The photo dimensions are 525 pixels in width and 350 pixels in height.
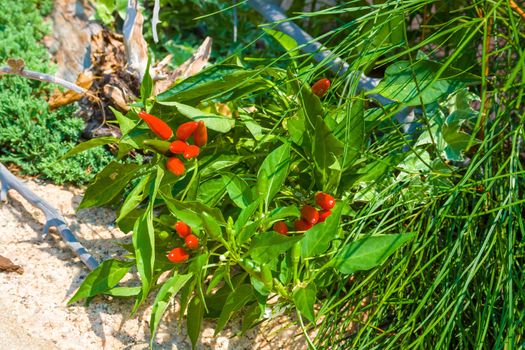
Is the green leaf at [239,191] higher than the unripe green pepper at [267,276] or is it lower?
higher

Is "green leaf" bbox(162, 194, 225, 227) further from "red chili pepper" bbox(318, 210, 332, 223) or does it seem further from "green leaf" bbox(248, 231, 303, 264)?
"red chili pepper" bbox(318, 210, 332, 223)

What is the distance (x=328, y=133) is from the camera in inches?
54.2

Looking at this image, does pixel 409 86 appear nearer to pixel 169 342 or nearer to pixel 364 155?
pixel 364 155

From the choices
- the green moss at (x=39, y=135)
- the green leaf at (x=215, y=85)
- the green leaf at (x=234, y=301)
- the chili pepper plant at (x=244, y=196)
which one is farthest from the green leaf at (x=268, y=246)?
the green moss at (x=39, y=135)

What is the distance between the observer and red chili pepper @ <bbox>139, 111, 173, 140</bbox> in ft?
4.41

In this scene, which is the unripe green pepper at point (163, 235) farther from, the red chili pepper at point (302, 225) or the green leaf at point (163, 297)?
the red chili pepper at point (302, 225)

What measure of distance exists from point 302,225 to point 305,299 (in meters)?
0.19

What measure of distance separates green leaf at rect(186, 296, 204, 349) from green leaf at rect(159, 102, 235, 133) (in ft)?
1.21

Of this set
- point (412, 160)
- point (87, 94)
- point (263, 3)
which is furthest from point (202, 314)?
point (263, 3)

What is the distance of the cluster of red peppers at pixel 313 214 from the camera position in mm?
1389

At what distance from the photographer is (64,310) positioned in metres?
1.51

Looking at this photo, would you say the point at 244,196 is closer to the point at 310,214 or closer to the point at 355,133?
the point at 310,214

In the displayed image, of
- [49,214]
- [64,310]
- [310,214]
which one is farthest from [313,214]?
[49,214]

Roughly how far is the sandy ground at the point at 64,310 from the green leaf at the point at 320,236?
1.04 ft
